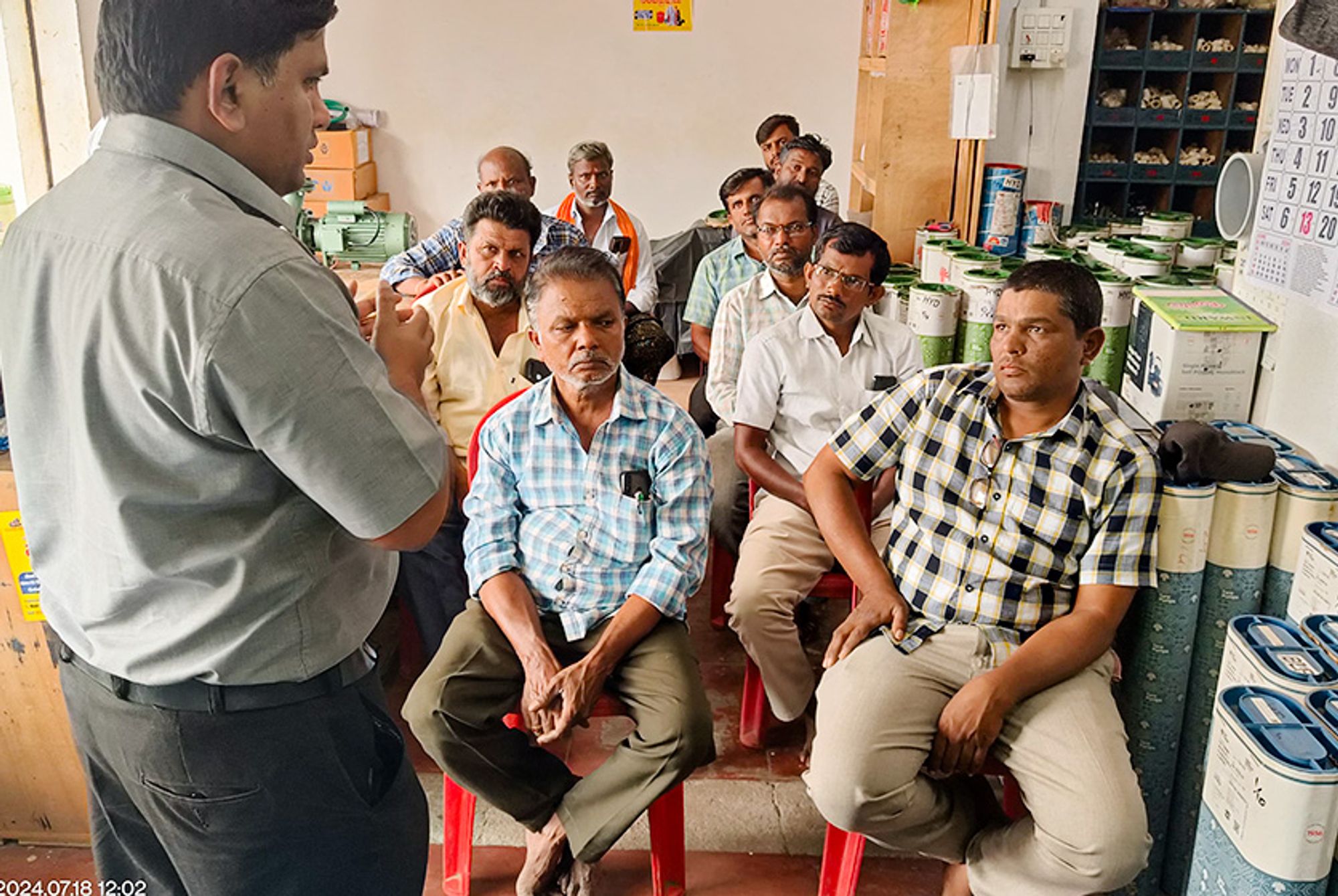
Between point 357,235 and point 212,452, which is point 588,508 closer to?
point 212,452

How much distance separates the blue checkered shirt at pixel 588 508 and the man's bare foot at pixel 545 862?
36 cm

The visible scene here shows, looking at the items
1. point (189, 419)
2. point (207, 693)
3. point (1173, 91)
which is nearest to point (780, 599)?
point (207, 693)

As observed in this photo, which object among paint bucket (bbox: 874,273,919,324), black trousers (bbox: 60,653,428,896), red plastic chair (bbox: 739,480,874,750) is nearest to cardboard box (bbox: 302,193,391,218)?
paint bucket (bbox: 874,273,919,324)

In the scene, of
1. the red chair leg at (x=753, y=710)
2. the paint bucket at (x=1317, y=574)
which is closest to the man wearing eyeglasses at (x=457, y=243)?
the red chair leg at (x=753, y=710)

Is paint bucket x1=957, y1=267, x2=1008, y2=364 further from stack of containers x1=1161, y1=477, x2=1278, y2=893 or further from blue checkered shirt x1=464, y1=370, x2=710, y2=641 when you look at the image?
blue checkered shirt x1=464, y1=370, x2=710, y2=641

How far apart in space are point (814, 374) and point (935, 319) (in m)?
0.36

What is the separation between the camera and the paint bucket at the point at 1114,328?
7.76 ft

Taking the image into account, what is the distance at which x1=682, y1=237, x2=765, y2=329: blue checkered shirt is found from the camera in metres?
3.61

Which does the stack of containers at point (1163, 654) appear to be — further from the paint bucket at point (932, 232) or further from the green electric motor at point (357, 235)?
the green electric motor at point (357, 235)

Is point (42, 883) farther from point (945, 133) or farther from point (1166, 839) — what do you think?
point (945, 133)

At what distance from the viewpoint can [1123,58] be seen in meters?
4.55

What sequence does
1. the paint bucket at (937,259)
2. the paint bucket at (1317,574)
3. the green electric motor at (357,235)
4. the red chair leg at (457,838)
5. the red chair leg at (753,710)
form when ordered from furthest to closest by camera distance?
the green electric motor at (357,235) < the paint bucket at (937,259) < the red chair leg at (753,710) < the red chair leg at (457,838) < the paint bucket at (1317,574)

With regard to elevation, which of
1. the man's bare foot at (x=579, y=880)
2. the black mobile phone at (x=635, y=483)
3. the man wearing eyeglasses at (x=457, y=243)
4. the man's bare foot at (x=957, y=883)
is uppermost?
the man wearing eyeglasses at (x=457, y=243)

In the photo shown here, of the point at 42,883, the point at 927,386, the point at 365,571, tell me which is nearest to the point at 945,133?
the point at 927,386
